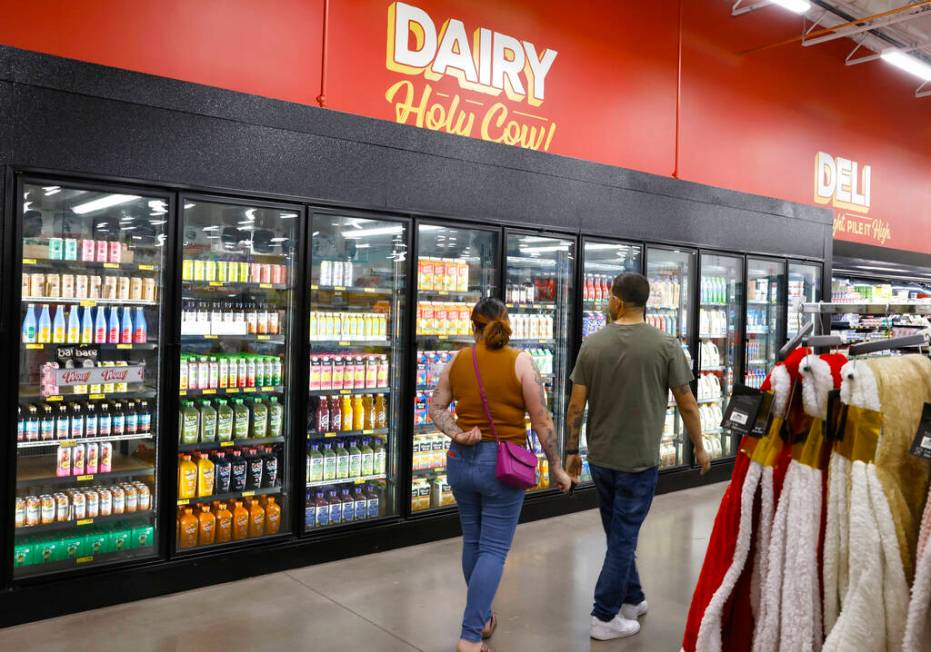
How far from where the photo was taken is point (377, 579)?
4.65 meters

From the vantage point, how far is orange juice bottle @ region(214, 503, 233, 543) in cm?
468

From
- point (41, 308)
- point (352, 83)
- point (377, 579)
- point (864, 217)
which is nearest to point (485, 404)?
point (377, 579)

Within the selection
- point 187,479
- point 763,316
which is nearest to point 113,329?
point 187,479

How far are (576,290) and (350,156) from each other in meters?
2.22

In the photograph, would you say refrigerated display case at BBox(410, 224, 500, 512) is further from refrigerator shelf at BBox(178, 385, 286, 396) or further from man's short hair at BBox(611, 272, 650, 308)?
man's short hair at BBox(611, 272, 650, 308)

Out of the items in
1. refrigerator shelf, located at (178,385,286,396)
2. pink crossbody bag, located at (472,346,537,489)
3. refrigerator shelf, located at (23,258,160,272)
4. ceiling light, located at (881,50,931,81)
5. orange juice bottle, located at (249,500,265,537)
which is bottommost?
orange juice bottle, located at (249,500,265,537)

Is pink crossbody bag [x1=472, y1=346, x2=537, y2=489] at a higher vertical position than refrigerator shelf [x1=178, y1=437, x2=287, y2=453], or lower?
higher

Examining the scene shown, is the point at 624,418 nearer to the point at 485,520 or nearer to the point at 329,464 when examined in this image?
the point at 485,520

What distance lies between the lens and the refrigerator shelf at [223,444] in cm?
454

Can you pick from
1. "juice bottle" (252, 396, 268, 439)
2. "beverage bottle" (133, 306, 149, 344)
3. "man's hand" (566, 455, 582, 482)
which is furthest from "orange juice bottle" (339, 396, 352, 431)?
"man's hand" (566, 455, 582, 482)

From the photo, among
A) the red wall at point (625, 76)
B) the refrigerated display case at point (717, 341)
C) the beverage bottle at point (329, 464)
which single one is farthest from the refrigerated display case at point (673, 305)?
the beverage bottle at point (329, 464)

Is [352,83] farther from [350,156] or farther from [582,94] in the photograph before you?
[582,94]

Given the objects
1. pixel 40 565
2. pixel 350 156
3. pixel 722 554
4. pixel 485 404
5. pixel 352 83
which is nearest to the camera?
pixel 722 554

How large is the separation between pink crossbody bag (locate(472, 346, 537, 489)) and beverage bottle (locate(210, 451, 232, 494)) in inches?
83.6
